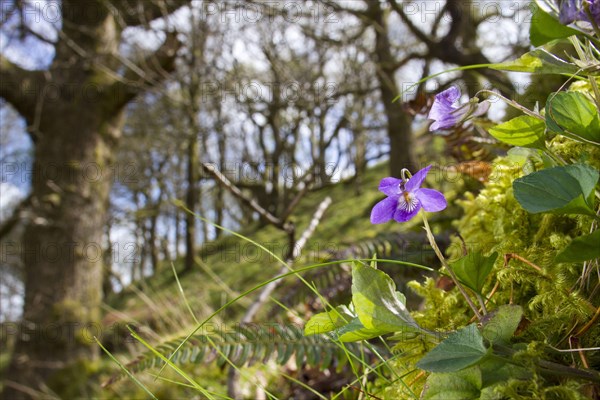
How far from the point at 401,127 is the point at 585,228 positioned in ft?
19.1

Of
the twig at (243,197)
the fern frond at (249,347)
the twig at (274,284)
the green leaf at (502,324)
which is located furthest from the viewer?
the twig at (274,284)

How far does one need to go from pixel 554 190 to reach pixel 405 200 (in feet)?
0.56

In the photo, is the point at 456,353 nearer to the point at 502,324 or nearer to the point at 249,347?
the point at 502,324

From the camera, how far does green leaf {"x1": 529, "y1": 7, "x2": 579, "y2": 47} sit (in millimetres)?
460

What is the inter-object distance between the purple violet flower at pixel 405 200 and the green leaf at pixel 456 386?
0.16 meters

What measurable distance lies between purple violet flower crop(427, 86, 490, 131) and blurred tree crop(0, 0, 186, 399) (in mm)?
4678

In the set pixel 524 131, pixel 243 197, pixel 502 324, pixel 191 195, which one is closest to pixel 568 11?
pixel 524 131

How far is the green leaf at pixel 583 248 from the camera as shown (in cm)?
38

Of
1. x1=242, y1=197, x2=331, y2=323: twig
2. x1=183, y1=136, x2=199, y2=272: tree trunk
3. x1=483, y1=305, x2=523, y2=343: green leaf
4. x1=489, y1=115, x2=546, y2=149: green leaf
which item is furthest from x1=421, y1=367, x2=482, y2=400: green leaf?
x1=183, y1=136, x2=199, y2=272: tree trunk

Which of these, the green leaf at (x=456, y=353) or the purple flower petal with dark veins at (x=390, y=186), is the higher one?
the purple flower petal with dark veins at (x=390, y=186)

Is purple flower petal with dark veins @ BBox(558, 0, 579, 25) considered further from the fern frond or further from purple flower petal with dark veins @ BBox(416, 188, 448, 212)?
the fern frond

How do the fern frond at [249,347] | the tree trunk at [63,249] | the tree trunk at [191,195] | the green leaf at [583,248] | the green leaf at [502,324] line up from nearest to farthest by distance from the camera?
the green leaf at [583,248]
the green leaf at [502,324]
the fern frond at [249,347]
the tree trunk at [63,249]
the tree trunk at [191,195]

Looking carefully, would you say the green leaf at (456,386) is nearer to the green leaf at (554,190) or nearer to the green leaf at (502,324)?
the green leaf at (502,324)

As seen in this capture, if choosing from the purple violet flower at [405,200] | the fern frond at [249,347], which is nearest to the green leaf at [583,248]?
the purple violet flower at [405,200]
